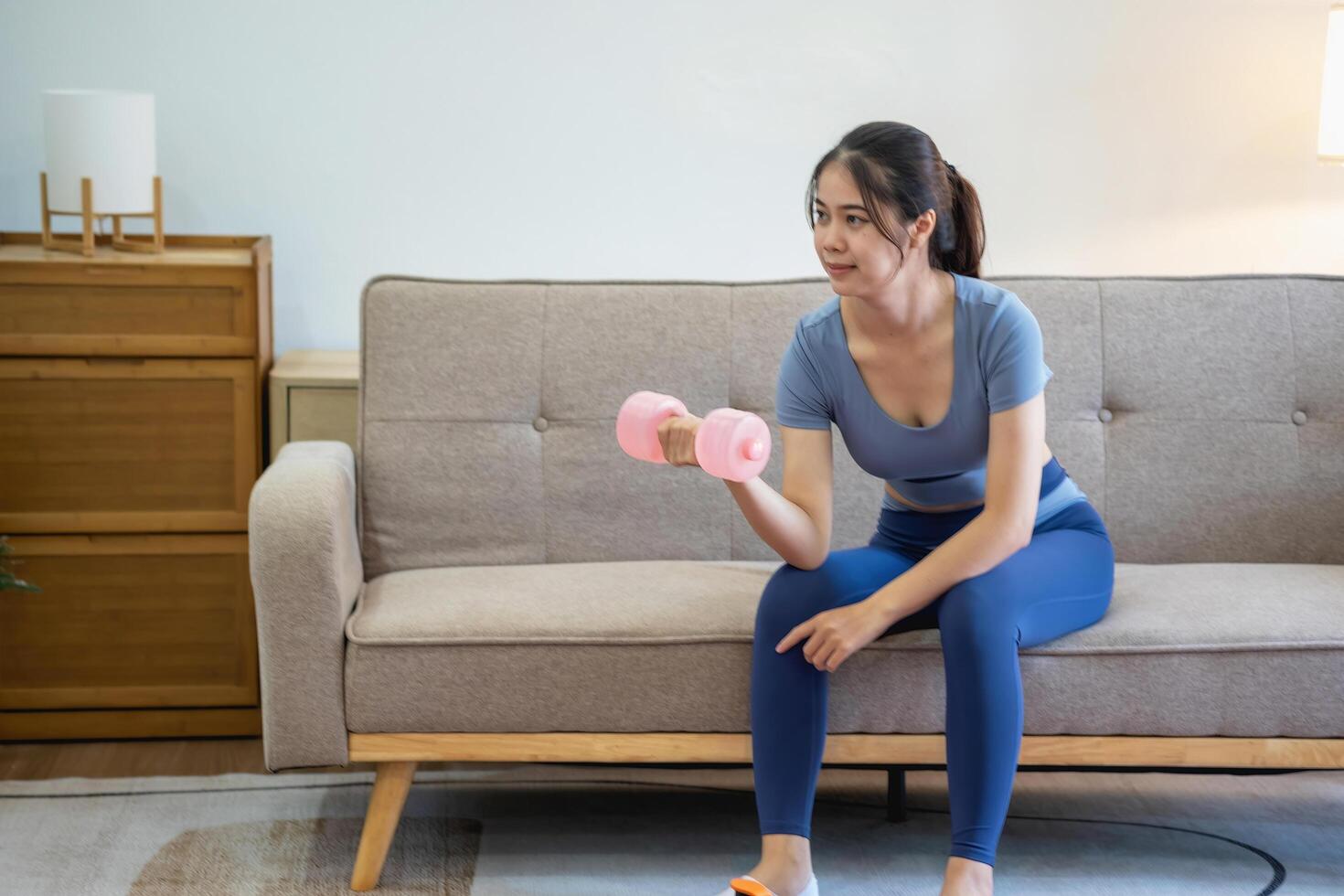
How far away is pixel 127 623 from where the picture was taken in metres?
2.49

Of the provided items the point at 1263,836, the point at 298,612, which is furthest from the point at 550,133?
the point at 1263,836

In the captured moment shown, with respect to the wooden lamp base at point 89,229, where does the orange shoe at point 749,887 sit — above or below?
below

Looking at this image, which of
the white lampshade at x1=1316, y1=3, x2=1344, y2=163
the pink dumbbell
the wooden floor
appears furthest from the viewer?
the white lampshade at x1=1316, y1=3, x2=1344, y2=163

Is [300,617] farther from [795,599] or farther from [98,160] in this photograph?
[98,160]

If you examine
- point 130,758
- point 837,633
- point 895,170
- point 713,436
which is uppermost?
point 895,170

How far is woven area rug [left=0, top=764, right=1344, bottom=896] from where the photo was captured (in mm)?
1972

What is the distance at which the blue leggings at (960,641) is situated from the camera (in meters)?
1.68

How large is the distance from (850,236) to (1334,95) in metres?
1.41

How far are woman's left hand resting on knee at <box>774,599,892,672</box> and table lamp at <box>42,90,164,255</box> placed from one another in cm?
147

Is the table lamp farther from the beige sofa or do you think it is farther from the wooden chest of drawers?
the beige sofa

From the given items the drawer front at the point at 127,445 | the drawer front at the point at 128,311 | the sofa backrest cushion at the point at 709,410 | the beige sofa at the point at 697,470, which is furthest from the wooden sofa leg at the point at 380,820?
the drawer front at the point at 128,311

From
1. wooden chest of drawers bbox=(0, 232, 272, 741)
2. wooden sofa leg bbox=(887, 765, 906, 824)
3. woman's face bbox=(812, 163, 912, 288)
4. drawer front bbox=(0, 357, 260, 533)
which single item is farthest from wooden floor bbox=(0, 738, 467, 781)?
woman's face bbox=(812, 163, 912, 288)

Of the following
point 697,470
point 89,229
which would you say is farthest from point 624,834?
point 89,229

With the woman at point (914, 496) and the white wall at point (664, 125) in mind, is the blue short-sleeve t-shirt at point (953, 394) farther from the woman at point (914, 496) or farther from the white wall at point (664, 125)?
the white wall at point (664, 125)
